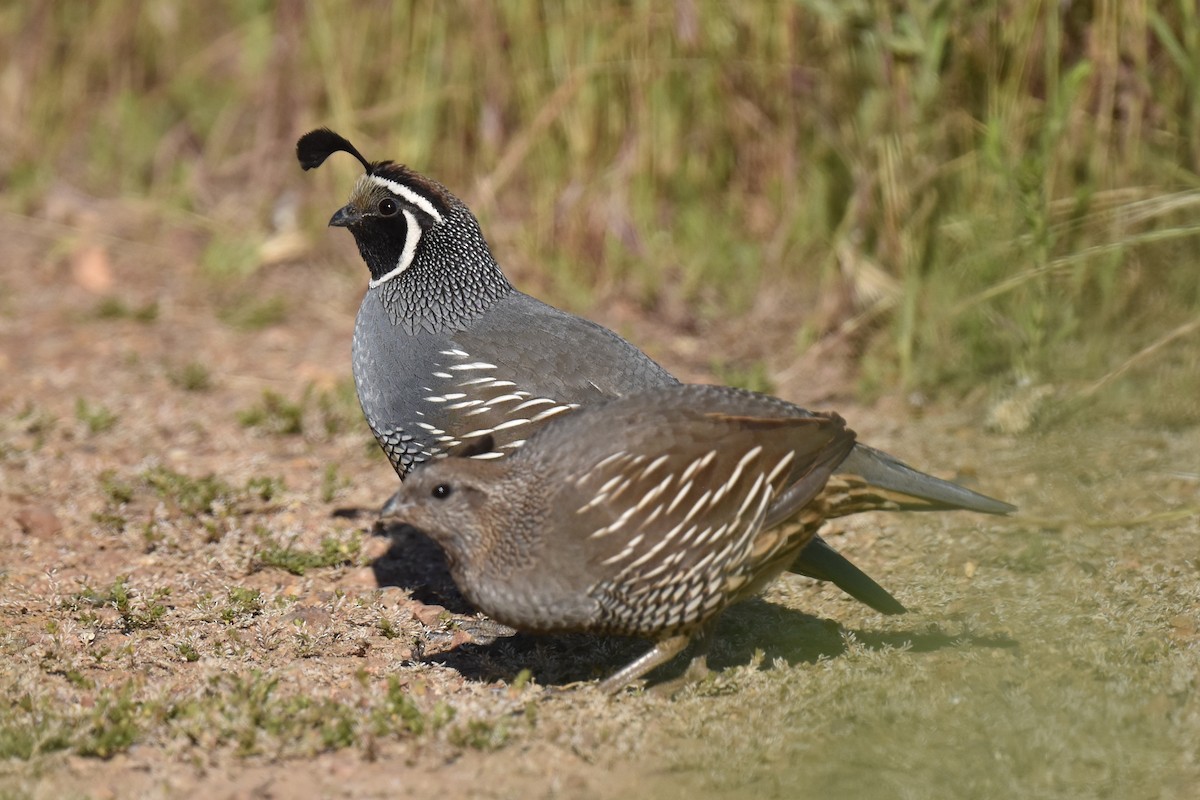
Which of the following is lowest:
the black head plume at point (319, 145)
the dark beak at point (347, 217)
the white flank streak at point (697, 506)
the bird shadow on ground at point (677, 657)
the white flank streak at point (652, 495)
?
the bird shadow on ground at point (677, 657)

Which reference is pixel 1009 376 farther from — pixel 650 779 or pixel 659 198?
pixel 650 779

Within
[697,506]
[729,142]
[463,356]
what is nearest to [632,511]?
[697,506]

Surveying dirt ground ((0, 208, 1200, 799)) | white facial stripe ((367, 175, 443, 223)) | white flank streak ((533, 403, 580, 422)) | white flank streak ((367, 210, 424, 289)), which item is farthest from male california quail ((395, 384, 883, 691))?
white facial stripe ((367, 175, 443, 223))

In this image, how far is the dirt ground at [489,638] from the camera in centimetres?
354

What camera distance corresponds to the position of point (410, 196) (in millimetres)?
5227

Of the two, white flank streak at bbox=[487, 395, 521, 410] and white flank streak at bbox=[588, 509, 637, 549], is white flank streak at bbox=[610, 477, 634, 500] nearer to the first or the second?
white flank streak at bbox=[588, 509, 637, 549]

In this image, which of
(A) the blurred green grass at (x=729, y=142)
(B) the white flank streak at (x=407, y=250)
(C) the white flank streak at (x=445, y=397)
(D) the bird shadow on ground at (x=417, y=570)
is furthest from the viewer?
(A) the blurred green grass at (x=729, y=142)

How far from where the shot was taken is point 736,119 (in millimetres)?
7508

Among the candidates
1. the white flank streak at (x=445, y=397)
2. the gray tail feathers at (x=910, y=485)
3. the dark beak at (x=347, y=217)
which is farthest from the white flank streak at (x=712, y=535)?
the dark beak at (x=347, y=217)

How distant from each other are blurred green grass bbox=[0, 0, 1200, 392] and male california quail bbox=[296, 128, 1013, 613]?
1744mm

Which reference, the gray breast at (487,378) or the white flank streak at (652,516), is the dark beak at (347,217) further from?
the white flank streak at (652,516)

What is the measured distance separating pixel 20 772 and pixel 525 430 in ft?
5.90

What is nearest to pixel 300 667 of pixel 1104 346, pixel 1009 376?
pixel 1009 376

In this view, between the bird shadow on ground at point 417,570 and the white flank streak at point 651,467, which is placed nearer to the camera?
the white flank streak at point 651,467
